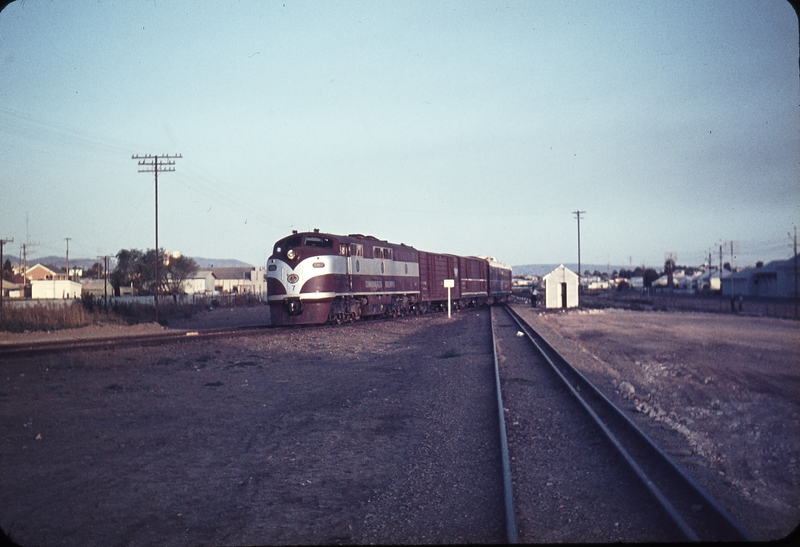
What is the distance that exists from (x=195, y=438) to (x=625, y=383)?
9037 mm

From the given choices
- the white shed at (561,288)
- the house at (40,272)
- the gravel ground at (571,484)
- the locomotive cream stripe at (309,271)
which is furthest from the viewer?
the house at (40,272)

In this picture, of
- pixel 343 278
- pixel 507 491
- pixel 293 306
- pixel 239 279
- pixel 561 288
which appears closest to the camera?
pixel 507 491

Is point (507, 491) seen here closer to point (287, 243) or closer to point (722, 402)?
point (722, 402)

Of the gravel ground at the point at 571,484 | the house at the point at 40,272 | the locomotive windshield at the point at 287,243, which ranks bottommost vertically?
the gravel ground at the point at 571,484

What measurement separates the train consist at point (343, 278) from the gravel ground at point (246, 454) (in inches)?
284

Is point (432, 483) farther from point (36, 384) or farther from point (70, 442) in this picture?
point (36, 384)

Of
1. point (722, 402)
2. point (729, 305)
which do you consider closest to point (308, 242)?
point (722, 402)

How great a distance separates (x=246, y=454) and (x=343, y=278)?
16.4 metres

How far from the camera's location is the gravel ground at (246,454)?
515cm

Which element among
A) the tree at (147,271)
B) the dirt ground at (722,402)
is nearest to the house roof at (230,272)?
the tree at (147,271)

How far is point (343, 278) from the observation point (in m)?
23.7

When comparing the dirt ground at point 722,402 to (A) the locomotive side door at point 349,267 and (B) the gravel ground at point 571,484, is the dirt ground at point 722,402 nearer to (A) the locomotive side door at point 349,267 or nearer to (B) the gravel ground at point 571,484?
(B) the gravel ground at point 571,484

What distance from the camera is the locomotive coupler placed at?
886 inches

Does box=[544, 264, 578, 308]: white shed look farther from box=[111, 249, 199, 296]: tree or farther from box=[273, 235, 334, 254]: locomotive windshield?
box=[111, 249, 199, 296]: tree
